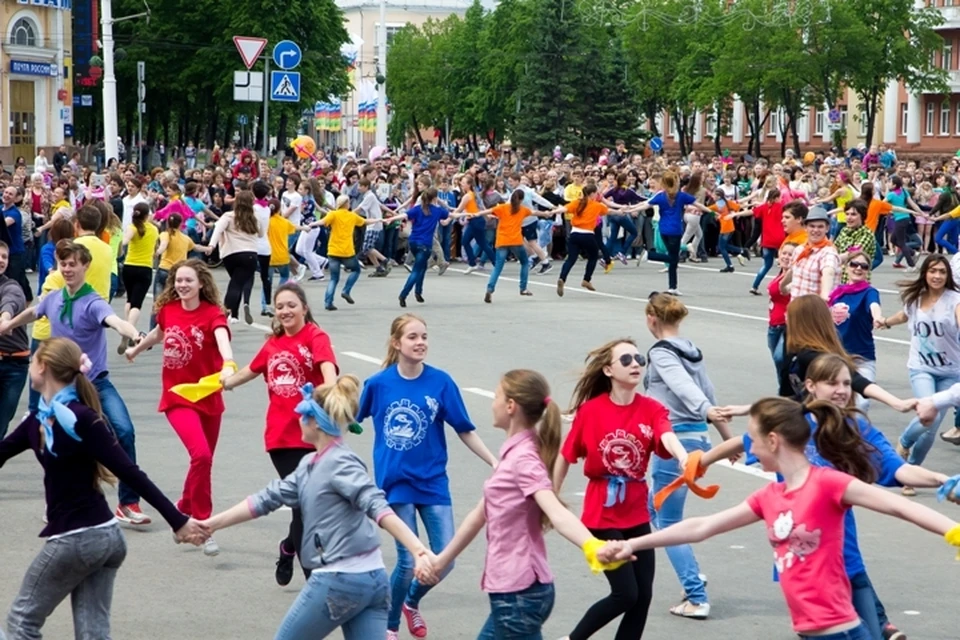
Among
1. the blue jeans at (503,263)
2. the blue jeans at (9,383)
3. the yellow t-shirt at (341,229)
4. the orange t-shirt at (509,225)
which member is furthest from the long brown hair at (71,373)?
the orange t-shirt at (509,225)

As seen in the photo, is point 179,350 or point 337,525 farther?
point 179,350

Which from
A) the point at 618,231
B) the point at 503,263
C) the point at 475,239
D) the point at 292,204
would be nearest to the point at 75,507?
the point at 503,263

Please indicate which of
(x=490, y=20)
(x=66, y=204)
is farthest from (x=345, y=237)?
(x=490, y=20)

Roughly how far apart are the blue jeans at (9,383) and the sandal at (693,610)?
5.02 metres

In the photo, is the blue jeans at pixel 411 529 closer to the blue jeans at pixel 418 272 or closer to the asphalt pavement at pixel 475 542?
the asphalt pavement at pixel 475 542

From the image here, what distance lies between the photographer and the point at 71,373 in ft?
20.4

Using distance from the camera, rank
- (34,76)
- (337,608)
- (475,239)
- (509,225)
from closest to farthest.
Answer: (337,608) < (509,225) < (475,239) < (34,76)

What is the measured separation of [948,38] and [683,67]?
15.9m

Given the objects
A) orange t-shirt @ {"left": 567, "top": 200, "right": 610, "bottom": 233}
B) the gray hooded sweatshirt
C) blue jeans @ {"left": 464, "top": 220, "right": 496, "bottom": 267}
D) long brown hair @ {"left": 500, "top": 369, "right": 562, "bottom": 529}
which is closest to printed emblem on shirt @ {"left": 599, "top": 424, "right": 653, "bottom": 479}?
long brown hair @ {"left": 500, "top": 369, "right": 562, "bottom": 529}

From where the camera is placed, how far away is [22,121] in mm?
71562

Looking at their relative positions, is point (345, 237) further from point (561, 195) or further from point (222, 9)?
point (222, 9)

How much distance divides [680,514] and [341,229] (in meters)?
13.6

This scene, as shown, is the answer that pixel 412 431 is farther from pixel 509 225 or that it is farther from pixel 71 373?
pixel 509 225

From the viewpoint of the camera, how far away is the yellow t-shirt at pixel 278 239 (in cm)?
2061
